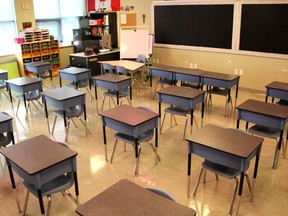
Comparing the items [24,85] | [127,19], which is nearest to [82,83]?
[24,85]

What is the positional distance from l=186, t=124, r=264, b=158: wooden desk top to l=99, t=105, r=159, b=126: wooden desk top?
0.75 meters

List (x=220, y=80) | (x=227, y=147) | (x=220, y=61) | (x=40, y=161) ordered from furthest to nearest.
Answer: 1. (x=220, y=61)
2. (x=220, y=80)
3. (x=227, y=147)
4. (x=40, y=161)

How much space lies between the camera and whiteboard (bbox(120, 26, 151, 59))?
27.8ft

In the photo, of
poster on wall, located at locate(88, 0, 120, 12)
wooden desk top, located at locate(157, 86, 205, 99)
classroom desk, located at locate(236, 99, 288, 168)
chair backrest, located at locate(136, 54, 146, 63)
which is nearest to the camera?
classroom desk, located at locate(236, 99, 288, 168)

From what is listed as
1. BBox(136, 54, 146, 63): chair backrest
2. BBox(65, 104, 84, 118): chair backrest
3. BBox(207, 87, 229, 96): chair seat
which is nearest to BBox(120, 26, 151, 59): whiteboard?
BBox(136, 54, 146, 63): chair backrest

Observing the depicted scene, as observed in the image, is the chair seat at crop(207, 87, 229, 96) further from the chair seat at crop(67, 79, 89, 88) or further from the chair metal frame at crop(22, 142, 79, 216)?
the chair metal frame at crop(22, 142, 79, 216)

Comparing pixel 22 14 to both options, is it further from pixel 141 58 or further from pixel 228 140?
pixel 228 140

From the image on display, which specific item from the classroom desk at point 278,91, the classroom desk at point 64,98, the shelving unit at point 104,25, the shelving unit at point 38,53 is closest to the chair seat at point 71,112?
the classroom desk at point 64,98

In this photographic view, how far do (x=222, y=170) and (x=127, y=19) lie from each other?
695cm

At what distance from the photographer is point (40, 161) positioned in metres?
2.74

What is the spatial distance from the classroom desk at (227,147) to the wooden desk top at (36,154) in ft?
4.33

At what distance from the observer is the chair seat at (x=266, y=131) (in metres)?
3.94

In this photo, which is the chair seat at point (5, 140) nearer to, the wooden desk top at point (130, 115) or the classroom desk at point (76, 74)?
the wooden desk top at point (130, 115)

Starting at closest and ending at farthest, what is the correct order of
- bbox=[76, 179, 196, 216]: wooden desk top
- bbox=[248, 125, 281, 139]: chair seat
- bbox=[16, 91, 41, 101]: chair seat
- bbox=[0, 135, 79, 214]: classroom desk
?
bbox=[76, 179, 196, 216]: wooden desk top
bbox=[0, 135, 79, 214]: classroom desk
bbox=[248, 125, 281, 139]: chair seat
bbox=[16, 91, 41, 101]: chair seat
